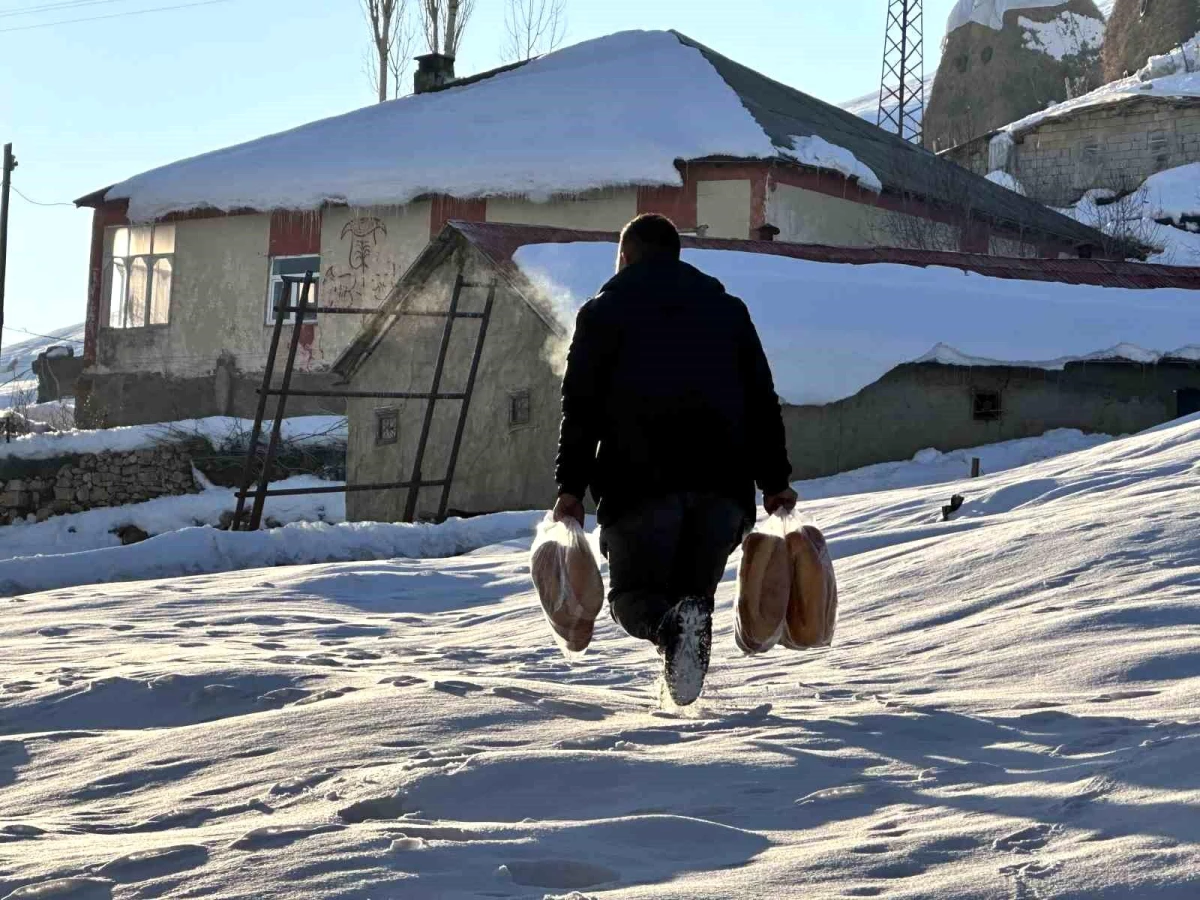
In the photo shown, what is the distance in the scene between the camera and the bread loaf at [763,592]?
5113mm

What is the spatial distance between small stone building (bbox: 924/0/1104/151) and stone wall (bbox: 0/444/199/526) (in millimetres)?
45027

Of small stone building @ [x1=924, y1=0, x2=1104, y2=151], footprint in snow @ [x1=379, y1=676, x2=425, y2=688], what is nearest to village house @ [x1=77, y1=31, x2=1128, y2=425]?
footprint in snow @ [x1=379, y1=676, x2=425, y2=688]

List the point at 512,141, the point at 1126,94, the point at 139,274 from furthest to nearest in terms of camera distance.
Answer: the point at 1126,94 → the point at 139,274 → the point at 512,141

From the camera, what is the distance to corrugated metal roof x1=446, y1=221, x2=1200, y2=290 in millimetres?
17797

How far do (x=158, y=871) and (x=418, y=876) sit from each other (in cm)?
59

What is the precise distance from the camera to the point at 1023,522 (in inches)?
352

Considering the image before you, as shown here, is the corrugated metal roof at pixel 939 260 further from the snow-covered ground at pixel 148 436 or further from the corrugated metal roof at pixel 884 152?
the snow-covered ground at pixel 148 436

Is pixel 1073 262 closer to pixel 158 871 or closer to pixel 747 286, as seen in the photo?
pixel 747 286

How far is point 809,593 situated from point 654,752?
0.95m

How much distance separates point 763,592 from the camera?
5.13 m

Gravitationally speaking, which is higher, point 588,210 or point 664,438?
point 588,210

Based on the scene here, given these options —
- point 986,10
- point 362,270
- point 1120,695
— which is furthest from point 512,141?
point 986,10

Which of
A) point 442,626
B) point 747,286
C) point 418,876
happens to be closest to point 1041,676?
point 418,876

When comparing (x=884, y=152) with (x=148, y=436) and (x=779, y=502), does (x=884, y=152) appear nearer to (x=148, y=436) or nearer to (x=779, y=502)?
(x=148, y=436)
